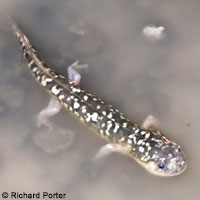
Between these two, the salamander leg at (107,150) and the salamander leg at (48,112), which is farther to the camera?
the salamander leg at (48,112)

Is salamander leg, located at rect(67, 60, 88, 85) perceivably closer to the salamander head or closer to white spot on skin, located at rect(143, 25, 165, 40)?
white spot on skin, located at rect(143, 25, 165, 40)

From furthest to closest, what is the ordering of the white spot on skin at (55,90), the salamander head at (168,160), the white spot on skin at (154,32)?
the white spot on skin at (154,32)
the white spot on skin at (55,90)
the salamander head at (168,160)

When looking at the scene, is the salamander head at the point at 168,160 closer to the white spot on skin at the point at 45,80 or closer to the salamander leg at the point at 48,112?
the salamander leg at the point at 48,112

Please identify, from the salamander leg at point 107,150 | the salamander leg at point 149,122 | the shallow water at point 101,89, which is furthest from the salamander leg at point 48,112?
the salamander leg at point 149,122

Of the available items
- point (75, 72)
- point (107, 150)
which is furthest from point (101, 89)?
point (107, 150)

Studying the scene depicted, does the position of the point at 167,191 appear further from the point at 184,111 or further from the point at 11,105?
the point at 11,105

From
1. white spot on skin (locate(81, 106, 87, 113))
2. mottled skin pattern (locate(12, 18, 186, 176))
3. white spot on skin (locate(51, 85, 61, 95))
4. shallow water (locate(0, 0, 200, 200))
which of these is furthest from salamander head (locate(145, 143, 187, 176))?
white spot on skin (locate(51, 85, 61, 95))

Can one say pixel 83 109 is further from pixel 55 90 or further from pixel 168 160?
pixel 168 160
